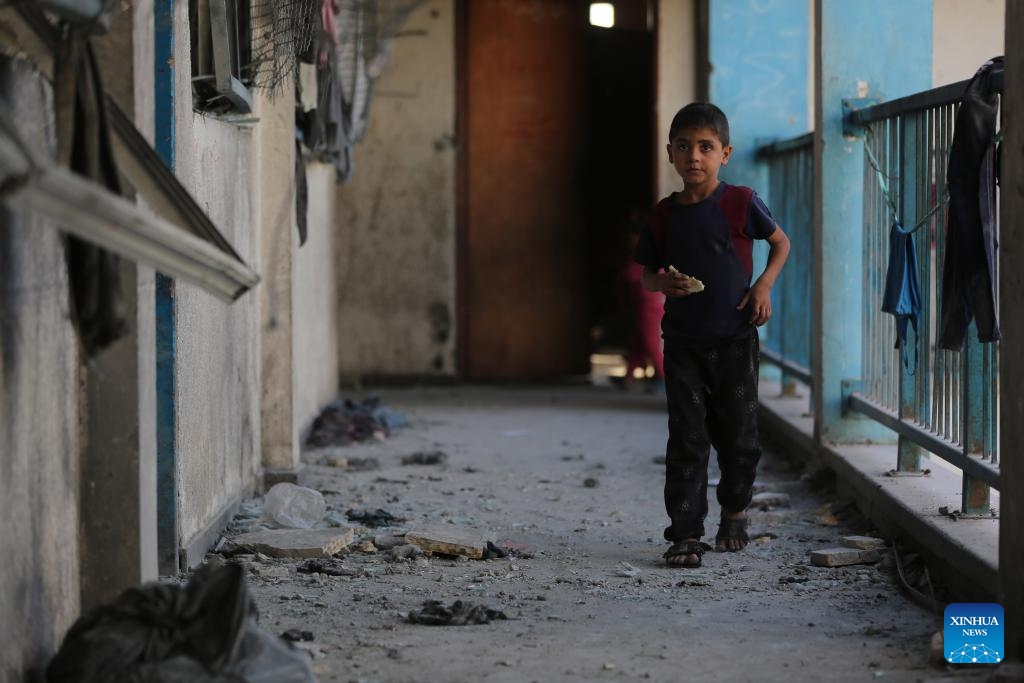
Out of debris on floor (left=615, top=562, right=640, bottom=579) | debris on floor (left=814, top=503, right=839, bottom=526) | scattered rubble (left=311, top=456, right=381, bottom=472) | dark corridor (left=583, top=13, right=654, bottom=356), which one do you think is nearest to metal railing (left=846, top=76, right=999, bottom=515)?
debris on floor (left=814, top=503, right=839, bottom=526)

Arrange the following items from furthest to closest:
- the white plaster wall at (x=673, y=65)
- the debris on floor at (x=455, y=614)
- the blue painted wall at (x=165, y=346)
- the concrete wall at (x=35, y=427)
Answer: the white plaster wall at (x=673, y=65)
the blue painted wall at (x=165, y=346)
the debris on floor at (x=455, y=614)
the concrete wall at (x=35, y=427)

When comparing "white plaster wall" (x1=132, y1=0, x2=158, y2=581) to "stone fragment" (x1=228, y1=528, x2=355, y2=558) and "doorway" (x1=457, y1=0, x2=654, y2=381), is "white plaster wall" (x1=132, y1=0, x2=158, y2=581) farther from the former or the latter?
"doorway" (x1=457, y1=0, x2=654, y2=381)

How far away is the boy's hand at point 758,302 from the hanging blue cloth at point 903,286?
0.67 m

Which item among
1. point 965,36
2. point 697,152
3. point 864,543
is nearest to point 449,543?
point 864,543

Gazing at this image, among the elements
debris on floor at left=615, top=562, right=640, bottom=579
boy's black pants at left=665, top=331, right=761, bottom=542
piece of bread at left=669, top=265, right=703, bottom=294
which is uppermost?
piece of bread at left=669, top=265, right=703, bottom=294

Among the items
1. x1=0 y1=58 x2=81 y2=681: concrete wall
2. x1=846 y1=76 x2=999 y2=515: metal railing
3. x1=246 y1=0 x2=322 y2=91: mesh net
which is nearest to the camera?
x1=0 y1=58 x2=81 y2=681: concrete wall

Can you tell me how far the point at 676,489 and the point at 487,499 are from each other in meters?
1.69

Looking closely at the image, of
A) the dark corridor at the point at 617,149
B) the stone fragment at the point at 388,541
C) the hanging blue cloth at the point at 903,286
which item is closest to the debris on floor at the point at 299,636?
the stone fragment at the point at 388,541

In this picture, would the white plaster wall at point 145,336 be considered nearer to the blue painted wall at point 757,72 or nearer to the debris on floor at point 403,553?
the debris on floor at point 403,553

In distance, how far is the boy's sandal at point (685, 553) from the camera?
17.7 feet

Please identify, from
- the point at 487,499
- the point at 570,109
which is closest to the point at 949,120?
the point at 487,499

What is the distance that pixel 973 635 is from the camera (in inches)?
157

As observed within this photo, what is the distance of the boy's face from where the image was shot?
17.5 feet

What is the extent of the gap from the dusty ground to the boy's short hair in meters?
1.59
